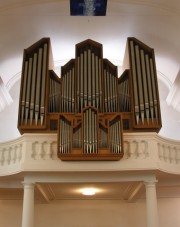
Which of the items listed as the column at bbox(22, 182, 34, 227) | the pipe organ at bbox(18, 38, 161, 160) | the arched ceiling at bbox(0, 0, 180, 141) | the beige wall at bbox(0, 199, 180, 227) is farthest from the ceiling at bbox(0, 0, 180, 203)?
the column at bbox(22, 182, 34, 227)

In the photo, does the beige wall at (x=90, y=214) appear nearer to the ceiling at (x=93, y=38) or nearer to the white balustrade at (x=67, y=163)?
the ceiling at (x=93, y=38)

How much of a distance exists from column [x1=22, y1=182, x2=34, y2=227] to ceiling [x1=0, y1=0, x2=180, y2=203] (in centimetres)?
84

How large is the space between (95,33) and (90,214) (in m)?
6.20

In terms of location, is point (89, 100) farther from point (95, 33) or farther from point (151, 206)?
point (151, 206)

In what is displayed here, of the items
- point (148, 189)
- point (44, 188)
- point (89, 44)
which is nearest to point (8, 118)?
point (44, 188)

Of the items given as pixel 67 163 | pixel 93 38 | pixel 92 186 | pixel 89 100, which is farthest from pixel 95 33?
pixel 92 186

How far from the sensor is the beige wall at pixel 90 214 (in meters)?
12.1

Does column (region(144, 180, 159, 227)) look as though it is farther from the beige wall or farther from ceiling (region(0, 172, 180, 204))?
the beige wall

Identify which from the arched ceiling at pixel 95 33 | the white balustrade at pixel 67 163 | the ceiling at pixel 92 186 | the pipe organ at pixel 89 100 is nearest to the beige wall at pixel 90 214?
the ceiling at pixel 92 186

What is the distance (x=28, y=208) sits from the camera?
28.3ft

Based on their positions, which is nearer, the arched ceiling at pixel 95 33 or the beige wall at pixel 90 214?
the arched ceiling at pixel 95 33

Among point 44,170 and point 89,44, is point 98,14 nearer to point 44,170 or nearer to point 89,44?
point 89,44

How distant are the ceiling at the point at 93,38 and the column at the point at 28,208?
84 centimetres

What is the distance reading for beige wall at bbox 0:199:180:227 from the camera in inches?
477
